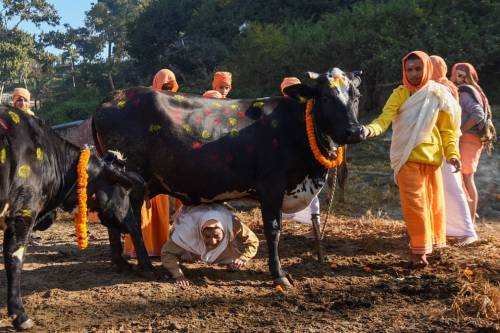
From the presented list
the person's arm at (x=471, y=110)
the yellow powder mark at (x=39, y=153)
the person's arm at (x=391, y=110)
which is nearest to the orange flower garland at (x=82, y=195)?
the yellow powder mark at (x=39, y=153)

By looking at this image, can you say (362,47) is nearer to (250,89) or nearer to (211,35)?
(250,89)

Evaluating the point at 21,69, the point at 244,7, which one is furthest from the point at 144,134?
the point at 21,69

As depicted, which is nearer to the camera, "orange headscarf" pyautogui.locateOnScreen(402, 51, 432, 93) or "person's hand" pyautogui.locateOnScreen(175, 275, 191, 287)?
"person's hand" pyautogui.locateOnScreen(175, 275, 191, 287)

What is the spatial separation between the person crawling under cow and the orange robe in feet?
2.42

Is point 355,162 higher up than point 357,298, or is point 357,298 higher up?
point 355,162

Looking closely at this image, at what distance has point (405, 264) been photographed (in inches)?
216

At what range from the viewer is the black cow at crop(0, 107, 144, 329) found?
381 cm

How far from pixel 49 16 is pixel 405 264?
48.5 m

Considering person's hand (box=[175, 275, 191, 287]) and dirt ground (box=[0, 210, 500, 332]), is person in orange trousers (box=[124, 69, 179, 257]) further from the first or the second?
person's hand (box=[175, 275, 191, 287])

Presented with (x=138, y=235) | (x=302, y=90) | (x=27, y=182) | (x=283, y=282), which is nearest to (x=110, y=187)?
(x=138, y=235)

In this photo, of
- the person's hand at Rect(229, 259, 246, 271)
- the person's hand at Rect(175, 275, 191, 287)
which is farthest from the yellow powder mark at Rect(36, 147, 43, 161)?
the person's hand at Rect(229, 259, 246, 271)

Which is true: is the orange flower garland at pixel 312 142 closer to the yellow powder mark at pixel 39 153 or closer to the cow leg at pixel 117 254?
the cow leg at pixel 117 254

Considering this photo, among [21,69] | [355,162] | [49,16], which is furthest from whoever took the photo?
[49,16]

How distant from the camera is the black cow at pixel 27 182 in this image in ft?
12.5
